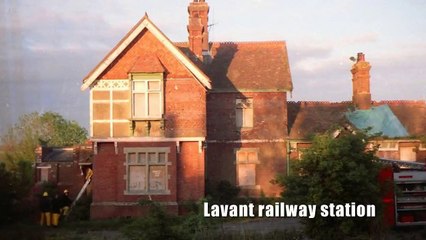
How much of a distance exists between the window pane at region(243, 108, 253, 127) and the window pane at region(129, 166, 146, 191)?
7172mm

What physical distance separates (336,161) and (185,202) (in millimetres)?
13082

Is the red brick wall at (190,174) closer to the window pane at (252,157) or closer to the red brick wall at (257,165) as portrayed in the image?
the red brick wall at (257,165)

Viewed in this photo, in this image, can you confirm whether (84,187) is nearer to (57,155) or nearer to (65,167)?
(65,167)

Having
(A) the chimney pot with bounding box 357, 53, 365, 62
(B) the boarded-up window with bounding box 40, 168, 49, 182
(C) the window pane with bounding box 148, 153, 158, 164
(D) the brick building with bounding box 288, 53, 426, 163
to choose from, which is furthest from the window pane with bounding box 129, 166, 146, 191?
(A) the chimney pot with bounding box 357, 53, 365, 62

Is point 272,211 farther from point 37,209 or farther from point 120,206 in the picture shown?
point 37,209

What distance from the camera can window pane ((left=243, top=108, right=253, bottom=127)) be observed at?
32966mm

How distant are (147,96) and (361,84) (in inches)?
583

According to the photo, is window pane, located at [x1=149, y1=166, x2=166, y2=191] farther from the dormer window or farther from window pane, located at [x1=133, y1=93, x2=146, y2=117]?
window pane, located at [x1=133, y1=93, x2=146, y2=117]

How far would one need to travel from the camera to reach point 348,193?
16594 mm

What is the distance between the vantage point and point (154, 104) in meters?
28.8

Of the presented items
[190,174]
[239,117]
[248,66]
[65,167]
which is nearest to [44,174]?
[65,167]

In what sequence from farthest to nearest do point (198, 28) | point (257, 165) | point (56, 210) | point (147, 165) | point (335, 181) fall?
point (198, 28) < point (257, 165) < point (147, 165) < point (56, 210) < point (335, 181)

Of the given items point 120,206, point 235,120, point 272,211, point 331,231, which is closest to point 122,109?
point 120,206

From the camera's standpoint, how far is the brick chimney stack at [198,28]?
34312 millimetres
